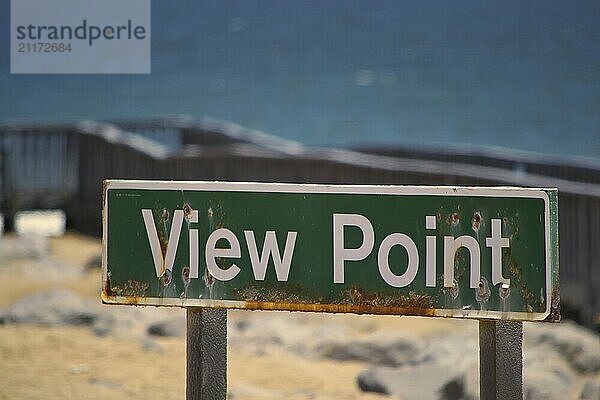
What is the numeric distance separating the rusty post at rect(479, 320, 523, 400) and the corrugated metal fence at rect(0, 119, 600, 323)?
2628mm

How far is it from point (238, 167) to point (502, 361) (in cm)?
295

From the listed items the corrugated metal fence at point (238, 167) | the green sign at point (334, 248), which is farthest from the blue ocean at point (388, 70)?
the green sign at point (334, 248)

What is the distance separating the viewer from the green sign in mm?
1686

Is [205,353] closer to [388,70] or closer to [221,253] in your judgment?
[221,253]

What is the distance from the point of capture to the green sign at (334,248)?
1.69 m

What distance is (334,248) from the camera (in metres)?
1.75

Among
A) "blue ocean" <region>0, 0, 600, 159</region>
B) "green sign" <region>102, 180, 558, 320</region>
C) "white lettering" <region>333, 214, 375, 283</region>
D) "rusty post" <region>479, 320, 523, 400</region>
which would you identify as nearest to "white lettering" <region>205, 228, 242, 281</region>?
"green sign" <region>102, 180, 558, 320</region>

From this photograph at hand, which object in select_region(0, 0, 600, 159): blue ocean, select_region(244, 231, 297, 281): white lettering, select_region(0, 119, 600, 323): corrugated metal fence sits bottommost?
select_region(244, 231, 297, 281): white lettering

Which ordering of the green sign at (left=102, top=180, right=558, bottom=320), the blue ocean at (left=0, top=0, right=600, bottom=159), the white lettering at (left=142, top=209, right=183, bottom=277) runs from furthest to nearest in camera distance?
the blue ocean at (left=0, top=0, right=600, bottom=159)
the white lettering at (left=142, top=209, right=183, bottom=277)
the green sign at (left=102, top=180, right=558, bottom=320)

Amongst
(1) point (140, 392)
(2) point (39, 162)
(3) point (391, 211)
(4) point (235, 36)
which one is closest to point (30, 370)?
(1) point (140, 392)

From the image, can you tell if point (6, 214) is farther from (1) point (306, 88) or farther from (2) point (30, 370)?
(1) point (306, 88)

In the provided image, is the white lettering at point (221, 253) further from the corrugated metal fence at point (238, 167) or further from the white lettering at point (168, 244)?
the corrugated metal fence at point (238, 167)

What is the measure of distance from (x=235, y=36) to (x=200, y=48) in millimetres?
Result: 175

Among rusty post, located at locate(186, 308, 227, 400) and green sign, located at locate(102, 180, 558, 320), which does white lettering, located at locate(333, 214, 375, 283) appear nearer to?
green sign, located at locate(102, 180, 558, 320)
